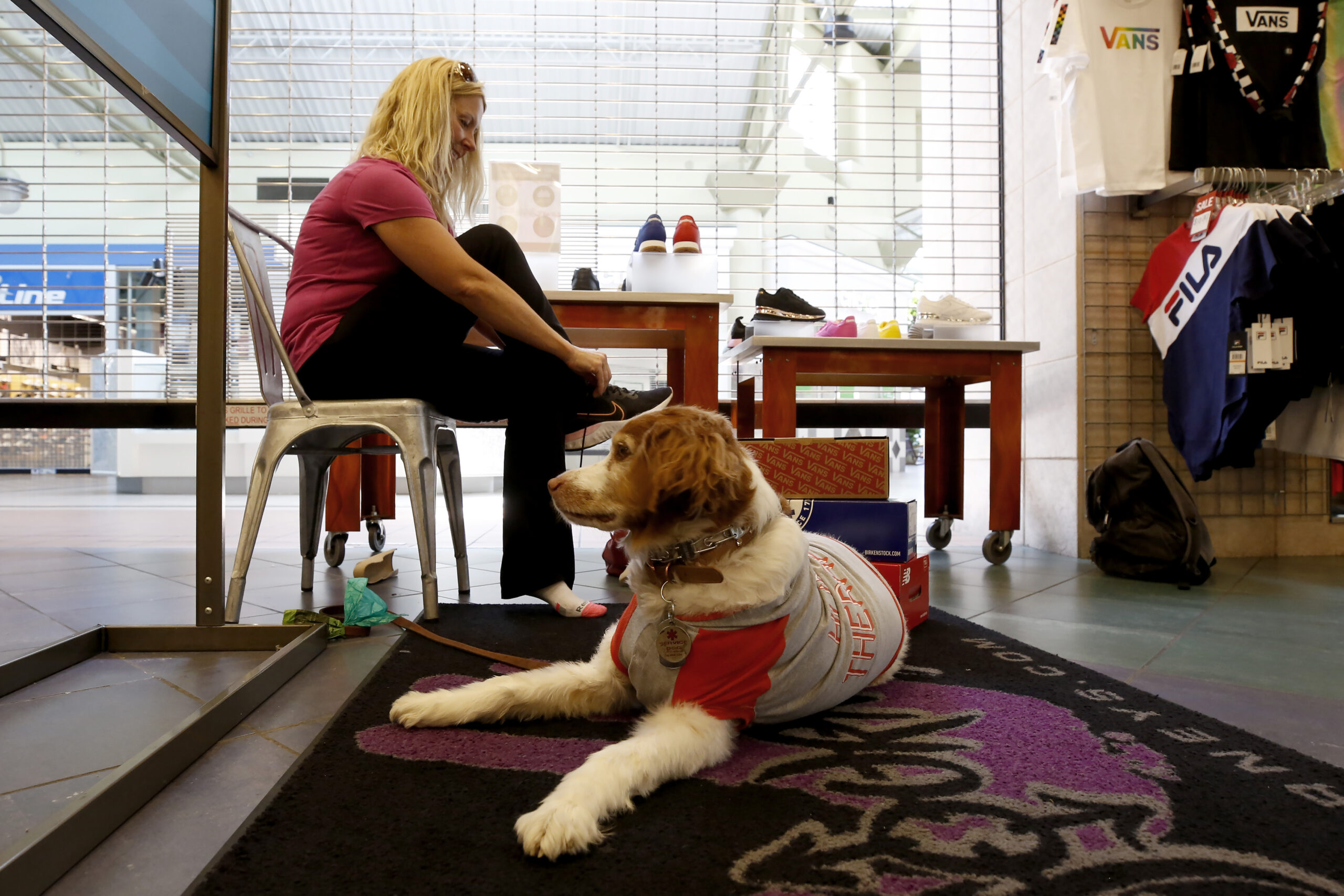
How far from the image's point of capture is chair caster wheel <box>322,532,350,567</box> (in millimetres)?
2914

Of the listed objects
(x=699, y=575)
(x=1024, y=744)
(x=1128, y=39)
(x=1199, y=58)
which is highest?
(x=1128, y=39)

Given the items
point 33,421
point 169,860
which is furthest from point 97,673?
point 33,421

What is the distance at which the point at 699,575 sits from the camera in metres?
1.13

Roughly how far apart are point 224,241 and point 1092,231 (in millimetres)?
3367

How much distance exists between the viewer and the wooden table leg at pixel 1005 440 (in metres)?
2.93

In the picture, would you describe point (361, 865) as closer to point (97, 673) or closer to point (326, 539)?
point (97, 673)

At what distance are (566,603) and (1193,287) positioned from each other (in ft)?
8.89

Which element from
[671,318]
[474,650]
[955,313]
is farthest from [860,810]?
[955,313]

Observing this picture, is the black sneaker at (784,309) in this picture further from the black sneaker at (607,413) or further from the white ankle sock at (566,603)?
the white ankle sock at (566,603)

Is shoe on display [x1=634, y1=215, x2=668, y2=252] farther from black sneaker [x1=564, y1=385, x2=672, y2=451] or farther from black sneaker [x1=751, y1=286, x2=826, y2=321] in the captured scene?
black sneaker [x1=564, y1=385, x2=672, y2=451]

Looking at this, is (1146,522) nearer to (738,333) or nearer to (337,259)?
(738,333)

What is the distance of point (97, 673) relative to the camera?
1482 mm

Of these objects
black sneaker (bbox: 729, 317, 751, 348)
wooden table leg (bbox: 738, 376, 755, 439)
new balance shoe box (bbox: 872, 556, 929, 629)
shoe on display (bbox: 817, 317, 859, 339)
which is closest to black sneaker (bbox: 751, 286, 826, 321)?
shoe on display (bbox: 817, 317, 859, 339)

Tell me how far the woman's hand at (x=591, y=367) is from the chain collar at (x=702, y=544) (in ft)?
3.08
